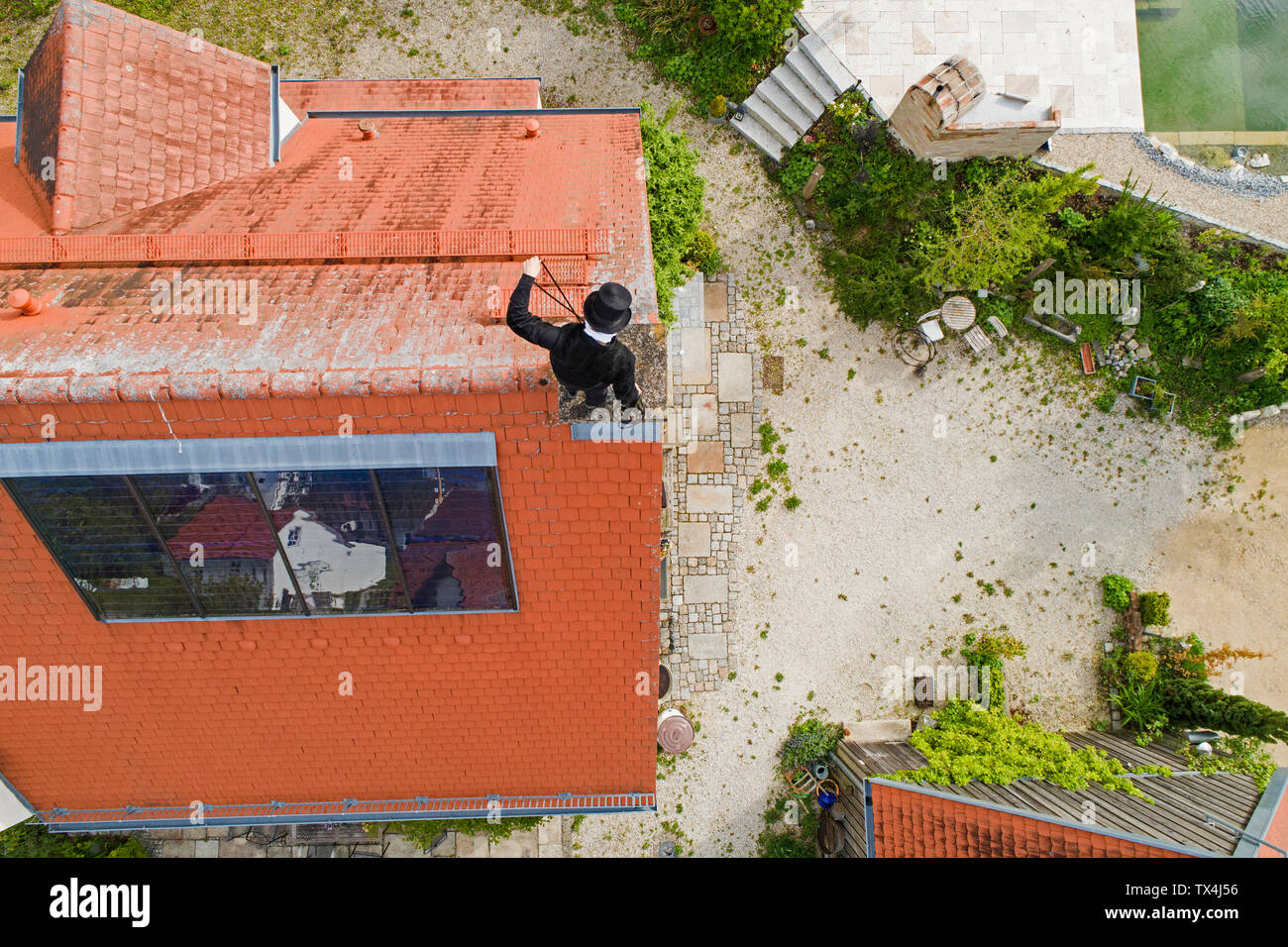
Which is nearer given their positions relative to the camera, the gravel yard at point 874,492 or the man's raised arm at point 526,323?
the man's raised arm at point 526,323

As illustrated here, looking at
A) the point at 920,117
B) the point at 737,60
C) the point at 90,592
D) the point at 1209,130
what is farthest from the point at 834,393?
the point at 90,592

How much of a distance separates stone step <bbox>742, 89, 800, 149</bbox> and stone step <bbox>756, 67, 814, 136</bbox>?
3.5 inches

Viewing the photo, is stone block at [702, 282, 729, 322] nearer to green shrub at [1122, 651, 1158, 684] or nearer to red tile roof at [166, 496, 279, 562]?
red tile roof at [166, 496, 279, 562]

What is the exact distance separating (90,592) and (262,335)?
425 centimetres

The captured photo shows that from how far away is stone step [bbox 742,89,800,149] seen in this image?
14.7 meters

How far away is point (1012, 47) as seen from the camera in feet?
48.3

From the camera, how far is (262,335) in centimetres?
741

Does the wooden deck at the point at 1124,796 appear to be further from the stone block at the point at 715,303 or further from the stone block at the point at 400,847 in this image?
the stone block at the point at 715,303

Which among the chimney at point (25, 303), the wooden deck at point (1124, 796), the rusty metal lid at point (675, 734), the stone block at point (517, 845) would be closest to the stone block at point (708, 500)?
the rusty metal lid at point (675, 734)

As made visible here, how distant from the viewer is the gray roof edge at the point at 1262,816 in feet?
34.3

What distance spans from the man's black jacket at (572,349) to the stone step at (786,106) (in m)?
11.6

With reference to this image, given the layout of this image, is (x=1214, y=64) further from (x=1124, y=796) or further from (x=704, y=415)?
(x=1124, y=796)

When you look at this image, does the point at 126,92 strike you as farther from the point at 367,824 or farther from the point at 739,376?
the point at 367,824

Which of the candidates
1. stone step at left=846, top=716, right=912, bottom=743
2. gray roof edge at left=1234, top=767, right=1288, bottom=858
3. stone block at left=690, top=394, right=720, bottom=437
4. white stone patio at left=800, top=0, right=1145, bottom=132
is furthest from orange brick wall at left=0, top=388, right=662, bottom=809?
white stone patio at left=800, top=0, right=1145, bottom=132
